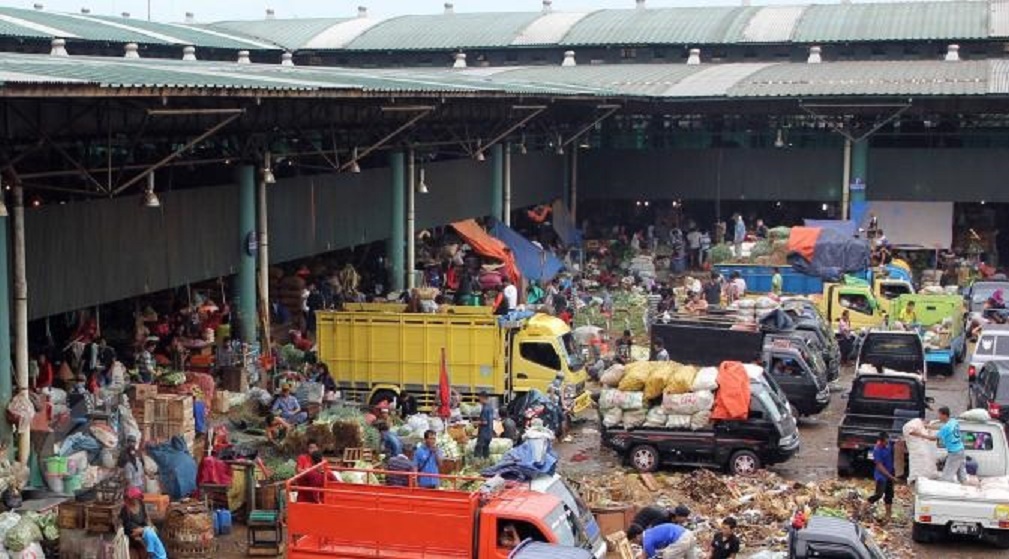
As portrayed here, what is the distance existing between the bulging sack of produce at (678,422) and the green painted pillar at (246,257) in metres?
8.64

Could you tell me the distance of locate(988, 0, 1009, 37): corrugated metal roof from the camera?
5053 centimetres

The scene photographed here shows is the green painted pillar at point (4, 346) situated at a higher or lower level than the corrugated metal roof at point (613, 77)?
lower

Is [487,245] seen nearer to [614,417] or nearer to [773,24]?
[614,417]

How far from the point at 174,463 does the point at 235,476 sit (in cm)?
79

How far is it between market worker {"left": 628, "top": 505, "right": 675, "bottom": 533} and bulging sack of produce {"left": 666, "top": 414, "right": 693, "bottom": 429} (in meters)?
4.85

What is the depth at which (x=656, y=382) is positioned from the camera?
21.5 meters

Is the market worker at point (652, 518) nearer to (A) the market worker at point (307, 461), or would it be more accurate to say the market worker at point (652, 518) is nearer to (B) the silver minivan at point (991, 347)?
(A) the market worker at point (307, 461)

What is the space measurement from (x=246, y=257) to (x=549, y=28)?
3222cm

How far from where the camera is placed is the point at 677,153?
49.2 meters

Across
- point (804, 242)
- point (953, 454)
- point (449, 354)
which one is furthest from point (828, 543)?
point (804, 242)

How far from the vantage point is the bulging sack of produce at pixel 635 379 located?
21.6 meters

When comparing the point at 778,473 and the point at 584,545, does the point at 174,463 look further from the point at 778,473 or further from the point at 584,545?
the point at 778,473

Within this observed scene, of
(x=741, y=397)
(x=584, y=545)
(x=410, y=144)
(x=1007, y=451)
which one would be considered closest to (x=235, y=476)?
(x=584, y=545)

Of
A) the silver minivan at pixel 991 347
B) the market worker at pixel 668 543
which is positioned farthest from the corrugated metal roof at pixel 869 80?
the market worker at pixel 668 543
